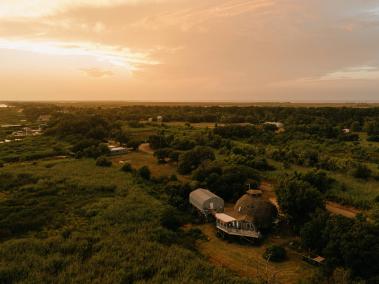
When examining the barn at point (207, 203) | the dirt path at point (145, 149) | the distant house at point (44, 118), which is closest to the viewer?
the barn at point (207, 203)

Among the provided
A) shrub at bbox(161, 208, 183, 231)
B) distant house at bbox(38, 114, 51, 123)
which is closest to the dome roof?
shrub at bbox(161, 208, 183, 231)

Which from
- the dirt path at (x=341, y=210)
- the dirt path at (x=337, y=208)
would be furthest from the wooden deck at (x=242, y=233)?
the dirt path at (x=341, y=210)

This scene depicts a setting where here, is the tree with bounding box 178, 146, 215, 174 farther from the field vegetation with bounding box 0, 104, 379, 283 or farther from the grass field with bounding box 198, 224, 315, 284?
the grass field with bounding box 198, 224, 315, 284

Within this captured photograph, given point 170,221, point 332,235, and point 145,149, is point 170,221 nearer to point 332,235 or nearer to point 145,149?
point 332,235

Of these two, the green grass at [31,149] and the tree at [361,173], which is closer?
the tree at [361,173]

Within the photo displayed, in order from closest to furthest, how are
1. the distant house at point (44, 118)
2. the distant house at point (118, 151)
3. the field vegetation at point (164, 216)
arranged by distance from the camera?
the field vegetation at point (164, 216) < the distant house at point (118, 151) < the distant house at point (44, 118)

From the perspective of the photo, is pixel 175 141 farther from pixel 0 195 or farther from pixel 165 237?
pixel 165 237

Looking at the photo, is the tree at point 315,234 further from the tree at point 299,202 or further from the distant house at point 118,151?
the distant house at point 118,151

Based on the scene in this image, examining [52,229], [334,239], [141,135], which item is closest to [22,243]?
[52,229]
